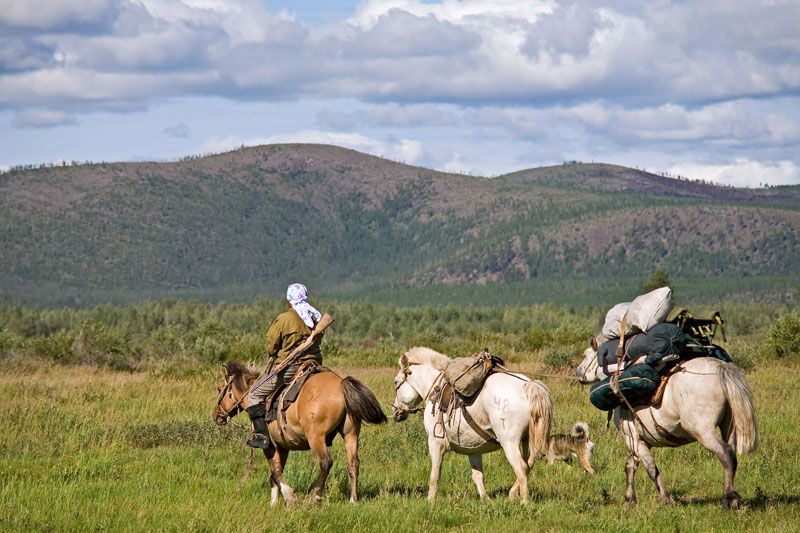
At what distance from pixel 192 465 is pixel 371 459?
2.54 meters

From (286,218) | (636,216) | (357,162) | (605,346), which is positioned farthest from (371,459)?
(357,162)

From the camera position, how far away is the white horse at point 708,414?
11023 mm

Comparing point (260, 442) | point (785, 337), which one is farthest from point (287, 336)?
point (785, 337)

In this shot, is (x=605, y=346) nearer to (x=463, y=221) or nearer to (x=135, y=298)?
(x=135, y=298)

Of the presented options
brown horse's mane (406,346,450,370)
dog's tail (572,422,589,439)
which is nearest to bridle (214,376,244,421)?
brown horse's mane (406,346,450,370)

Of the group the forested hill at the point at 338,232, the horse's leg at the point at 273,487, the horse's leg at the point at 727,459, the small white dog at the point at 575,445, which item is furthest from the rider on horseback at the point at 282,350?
the forested hill at the point at 338,232

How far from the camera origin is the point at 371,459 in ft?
50.4

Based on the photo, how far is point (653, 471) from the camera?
39.5 ft

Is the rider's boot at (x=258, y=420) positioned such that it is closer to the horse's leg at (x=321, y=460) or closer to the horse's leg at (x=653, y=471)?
the horse's leg at (x=321, y=460)

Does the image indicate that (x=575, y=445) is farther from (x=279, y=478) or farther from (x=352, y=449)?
(x=279, y=478)

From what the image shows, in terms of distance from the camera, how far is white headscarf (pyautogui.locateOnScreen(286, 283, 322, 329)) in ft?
41.5

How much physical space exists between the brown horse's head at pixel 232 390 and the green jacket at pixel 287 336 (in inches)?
27.5

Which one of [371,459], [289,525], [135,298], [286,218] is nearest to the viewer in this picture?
[289,525]

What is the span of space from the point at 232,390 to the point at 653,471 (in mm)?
5097
